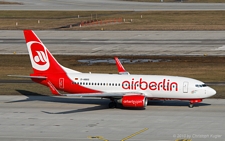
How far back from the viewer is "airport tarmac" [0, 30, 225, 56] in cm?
9031

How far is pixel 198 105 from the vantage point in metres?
55.0

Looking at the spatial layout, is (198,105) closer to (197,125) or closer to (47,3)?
(197,125)

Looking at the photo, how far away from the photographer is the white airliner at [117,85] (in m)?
52.5

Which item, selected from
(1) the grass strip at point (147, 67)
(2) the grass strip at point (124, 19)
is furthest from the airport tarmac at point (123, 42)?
(2) the grass strip at point (124, 19)

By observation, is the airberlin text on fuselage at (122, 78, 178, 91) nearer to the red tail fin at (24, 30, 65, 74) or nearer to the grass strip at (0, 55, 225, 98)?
the red tail fin at (24, 30, 65, 74)

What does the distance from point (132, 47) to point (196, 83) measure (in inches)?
1686

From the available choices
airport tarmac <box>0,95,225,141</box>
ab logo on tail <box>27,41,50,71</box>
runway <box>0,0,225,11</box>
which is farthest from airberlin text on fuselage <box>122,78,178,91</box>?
runway <box>0,0,225,11</box>

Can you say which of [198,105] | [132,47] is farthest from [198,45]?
[198,105]

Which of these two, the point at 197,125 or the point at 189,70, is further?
the point at 189,70

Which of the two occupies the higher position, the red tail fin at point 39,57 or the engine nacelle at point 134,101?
the red tail fin at point 39,57

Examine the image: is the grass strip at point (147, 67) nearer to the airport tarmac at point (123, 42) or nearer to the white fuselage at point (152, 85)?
the airport tarmac at point (123, 42)

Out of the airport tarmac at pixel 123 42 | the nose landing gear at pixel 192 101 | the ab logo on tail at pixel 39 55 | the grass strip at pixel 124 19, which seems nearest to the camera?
the nose landing gear at pixel 192 101

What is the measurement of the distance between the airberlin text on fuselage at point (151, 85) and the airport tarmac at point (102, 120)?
7.04ft

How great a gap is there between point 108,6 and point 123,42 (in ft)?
217
